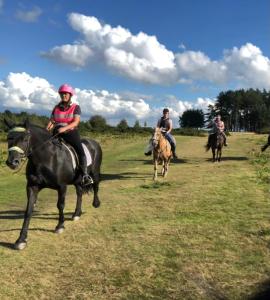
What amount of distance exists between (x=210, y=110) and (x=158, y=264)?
148m

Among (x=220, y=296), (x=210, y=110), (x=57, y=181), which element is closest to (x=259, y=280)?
(x=220, y=296)

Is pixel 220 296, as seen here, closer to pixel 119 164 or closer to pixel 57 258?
pixel 57 258

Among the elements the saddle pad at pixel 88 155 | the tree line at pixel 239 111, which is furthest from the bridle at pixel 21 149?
the tree line at pixel 239 111

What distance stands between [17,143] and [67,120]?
1728mm

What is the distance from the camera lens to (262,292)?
21.8 ft

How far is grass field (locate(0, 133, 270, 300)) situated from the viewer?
22.5 feet

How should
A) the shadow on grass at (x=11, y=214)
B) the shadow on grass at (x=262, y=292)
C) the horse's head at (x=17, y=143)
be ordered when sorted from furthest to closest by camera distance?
1. the shadow on grass at (x=11, y=214)
2. the horse's head at (x=17, y=143)
3. the shadow on grass at (x=262, y=292)

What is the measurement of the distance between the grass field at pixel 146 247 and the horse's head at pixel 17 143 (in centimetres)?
165

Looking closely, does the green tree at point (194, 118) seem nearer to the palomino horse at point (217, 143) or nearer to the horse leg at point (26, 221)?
the palomino horse at point (217, 143)

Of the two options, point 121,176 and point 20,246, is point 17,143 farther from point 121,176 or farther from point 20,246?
point 121,176

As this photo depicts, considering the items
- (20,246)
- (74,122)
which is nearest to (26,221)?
(20,246)

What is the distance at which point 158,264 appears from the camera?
7738mm

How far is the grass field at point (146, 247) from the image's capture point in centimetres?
686

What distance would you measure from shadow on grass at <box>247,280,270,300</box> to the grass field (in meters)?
0.03
